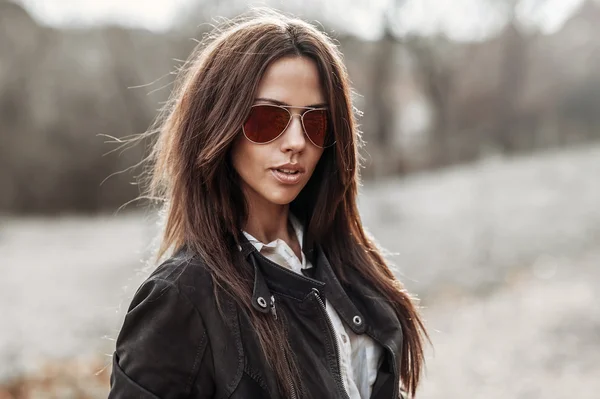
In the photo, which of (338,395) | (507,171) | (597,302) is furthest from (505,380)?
(507,171)

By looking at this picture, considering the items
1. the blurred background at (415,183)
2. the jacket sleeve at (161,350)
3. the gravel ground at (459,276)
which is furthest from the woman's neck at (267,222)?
the blurred background at (415,183)

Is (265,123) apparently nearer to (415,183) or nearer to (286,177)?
(286,177)

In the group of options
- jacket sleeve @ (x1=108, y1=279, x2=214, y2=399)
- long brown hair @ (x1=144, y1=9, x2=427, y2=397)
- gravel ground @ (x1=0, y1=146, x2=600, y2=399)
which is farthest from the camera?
gravel ground @ (x1=0, y1=146, x2=600, y2=399)

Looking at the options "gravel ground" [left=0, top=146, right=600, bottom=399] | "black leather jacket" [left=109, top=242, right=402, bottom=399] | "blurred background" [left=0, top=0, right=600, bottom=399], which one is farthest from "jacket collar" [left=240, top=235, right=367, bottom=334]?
"blurred background" [left=0, top=0, right=600, bottom=399]

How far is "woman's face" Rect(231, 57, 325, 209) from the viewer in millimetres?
1650

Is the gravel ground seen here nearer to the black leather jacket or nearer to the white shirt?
the white shirt

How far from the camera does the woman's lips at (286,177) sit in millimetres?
1693

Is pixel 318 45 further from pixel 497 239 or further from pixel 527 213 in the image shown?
pixel 527 213

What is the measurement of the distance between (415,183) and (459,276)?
5.76m

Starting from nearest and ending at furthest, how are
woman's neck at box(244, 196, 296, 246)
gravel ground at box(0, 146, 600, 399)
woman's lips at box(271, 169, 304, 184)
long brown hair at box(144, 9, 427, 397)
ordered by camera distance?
1. long brown hair at box(144, 9, 427, 397)
2. woman's lips at box(271, 169, 304, 184)
3. woman's neck at box(244, 196, 296, 246)
4. gravel ground at box(0, 146, 600, 399)

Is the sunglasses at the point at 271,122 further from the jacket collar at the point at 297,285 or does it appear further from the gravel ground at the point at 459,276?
the gravel ground at the point at 459,276

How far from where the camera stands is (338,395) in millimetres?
1621

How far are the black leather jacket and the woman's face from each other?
0.59 ft

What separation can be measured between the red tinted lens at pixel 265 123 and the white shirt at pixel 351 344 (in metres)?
0.28
